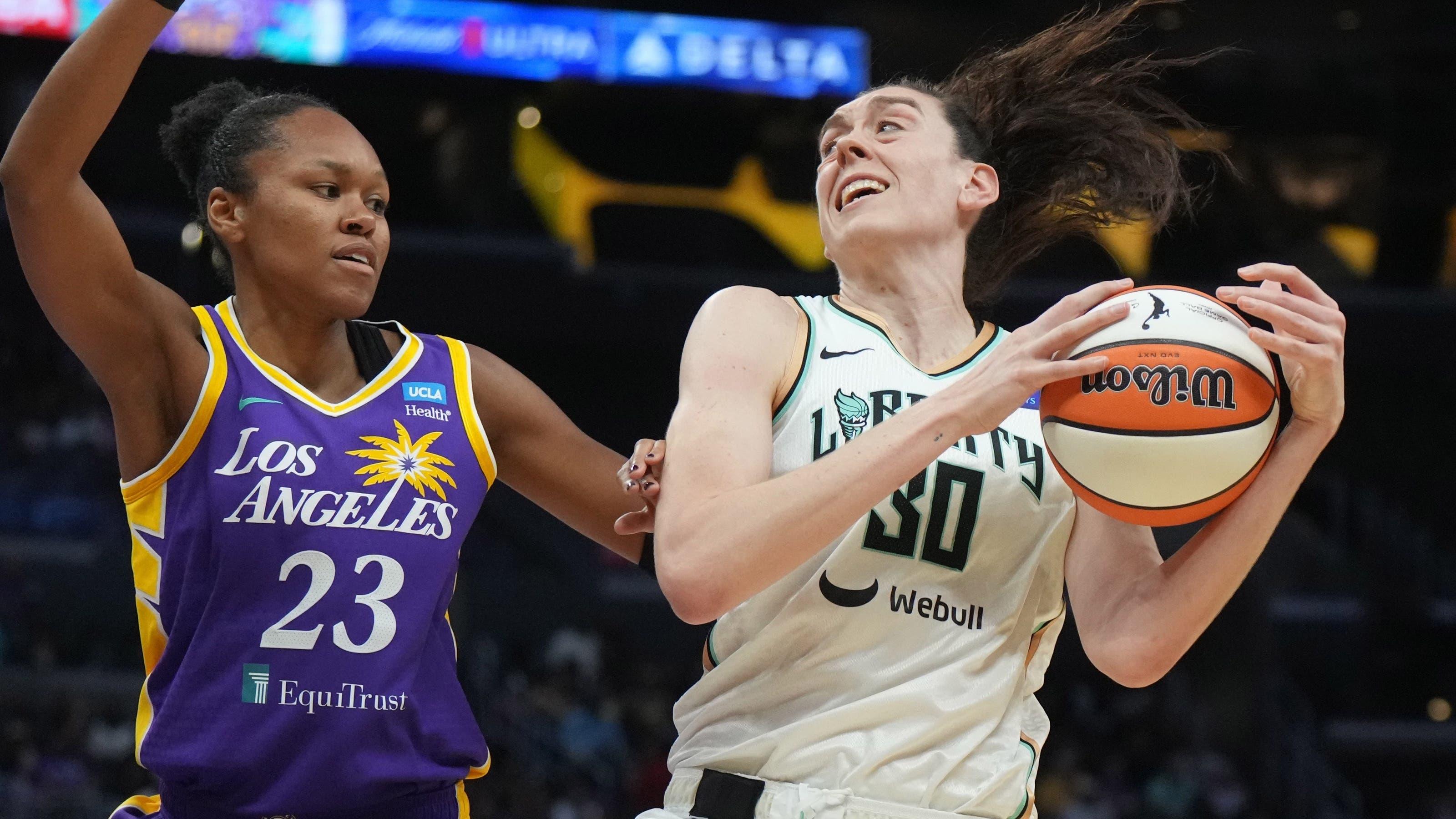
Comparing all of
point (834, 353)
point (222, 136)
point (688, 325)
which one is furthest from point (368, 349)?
point (688, 325)

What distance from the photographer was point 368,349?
3.10 m

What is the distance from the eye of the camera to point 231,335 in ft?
9.78

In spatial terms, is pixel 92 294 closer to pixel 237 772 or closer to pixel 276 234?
pixel 276 234

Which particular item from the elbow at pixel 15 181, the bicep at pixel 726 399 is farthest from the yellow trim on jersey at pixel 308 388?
the bicep at pixel 726 399

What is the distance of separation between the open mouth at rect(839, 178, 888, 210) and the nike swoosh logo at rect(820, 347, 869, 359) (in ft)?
1.04

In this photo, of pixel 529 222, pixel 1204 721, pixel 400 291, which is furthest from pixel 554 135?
pixel 1204 721

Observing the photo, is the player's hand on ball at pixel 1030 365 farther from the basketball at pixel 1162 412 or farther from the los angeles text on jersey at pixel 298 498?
the los angeles text on jersey at pixel 298 498

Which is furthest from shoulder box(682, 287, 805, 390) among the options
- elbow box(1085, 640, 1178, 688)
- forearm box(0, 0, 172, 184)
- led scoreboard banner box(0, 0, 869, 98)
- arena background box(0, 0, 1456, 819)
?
led scoreboard banner box(0, 0, 869, 98)

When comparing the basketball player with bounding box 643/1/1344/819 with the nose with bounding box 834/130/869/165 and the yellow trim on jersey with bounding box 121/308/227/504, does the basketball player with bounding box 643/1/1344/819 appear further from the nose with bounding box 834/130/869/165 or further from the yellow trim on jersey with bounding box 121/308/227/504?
the yellow trim on jersey with bounding box 121/308/227/504

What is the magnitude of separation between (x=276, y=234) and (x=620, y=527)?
2.86 ft

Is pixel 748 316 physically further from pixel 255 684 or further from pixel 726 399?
pixel 255 684

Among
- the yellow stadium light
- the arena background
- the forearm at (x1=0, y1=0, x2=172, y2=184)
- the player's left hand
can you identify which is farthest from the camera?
the yellow stadium light

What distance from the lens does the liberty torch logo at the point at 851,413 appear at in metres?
2.77

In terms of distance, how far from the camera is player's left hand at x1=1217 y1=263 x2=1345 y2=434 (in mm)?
2490
